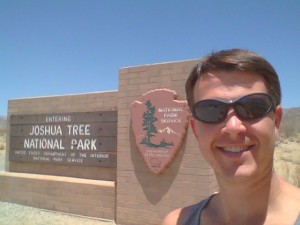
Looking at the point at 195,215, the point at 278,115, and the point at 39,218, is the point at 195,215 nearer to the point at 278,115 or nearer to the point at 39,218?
the point at 278,115

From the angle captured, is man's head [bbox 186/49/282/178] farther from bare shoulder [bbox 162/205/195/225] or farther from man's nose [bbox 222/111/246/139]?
bare shoulder [bbox 162/205/195/225]

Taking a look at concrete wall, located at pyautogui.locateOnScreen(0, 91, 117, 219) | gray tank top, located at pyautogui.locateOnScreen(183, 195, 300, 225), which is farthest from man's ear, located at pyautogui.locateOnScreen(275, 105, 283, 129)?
concrete wall, located at pyautogui.locateOnScreen(0, 91, 117, 219)

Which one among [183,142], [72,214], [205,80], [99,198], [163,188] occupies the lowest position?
[72,214]

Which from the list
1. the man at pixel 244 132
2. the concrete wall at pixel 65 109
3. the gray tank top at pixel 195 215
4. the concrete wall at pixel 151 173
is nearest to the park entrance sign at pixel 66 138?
the concrete wall at pixel 65 109

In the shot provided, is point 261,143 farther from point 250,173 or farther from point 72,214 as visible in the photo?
point 72,214

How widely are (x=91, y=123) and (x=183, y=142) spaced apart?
2589mm

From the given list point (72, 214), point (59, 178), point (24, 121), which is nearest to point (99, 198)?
point (72, 214)

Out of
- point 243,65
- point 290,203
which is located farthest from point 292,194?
point 243,65

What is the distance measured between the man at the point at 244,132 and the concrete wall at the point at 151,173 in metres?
4.26

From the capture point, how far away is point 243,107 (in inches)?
50.8

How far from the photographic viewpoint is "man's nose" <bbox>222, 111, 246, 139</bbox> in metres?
1.26

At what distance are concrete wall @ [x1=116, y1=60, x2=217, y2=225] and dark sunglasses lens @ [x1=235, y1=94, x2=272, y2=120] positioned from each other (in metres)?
4.37

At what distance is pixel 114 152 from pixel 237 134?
593 cm

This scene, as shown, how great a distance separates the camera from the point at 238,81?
1.32m
